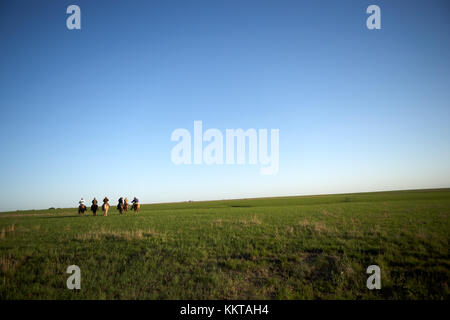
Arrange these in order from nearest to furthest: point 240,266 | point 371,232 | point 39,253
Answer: point 240,266 < point 39,253 < point 371,232

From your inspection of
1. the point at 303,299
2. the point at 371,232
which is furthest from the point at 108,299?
the point at 371,232

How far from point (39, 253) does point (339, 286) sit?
1335 centimetres

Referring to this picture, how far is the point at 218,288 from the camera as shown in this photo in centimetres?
616

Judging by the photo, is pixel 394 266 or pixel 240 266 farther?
pixel 240 266

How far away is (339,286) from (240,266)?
3.39 metres

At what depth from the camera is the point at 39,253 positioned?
9570mm
